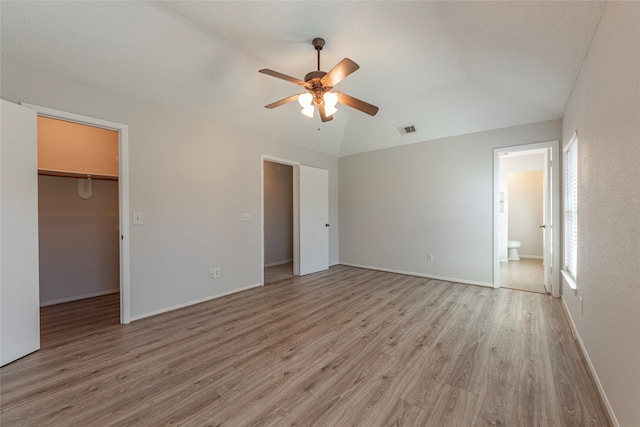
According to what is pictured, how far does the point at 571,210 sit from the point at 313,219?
12.2ft

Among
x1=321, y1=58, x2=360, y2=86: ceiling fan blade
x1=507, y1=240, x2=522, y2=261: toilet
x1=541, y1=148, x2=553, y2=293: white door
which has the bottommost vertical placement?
x1=507, y1=240, x2=522, y2=261: toilet

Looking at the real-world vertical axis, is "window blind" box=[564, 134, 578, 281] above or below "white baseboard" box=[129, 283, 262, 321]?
above

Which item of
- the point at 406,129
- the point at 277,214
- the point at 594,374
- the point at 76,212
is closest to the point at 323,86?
the point at 406,129

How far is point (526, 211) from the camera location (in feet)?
22.0

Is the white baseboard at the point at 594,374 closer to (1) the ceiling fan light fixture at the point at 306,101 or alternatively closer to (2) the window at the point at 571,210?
(2) the window at the point at 571,210

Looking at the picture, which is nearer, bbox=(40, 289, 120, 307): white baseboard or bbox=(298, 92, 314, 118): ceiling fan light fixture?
bbox=(298, 92, 314, 118): ceiling fan light fixture

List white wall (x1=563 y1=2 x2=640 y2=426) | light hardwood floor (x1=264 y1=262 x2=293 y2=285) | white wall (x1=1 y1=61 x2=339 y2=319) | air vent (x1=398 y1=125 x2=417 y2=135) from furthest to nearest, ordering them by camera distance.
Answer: light hardwood floor (x1=264 y1=262 x2=293 y2=285), air vent (x1=398 y1=125 x2=417 y2=135), white wall (x1=1 y1=61 x2=339 y2=319), white wall (x1=563 y1=2 x2=640 y2=426)

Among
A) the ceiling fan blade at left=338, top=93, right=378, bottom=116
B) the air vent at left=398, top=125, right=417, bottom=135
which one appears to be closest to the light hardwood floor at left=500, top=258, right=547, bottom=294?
the air vent at left=398, top=125, right=417, bottom=135

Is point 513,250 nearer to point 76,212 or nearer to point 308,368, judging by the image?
point 308,368

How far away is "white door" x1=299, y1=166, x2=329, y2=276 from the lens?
194 inches

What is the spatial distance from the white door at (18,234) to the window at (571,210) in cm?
501

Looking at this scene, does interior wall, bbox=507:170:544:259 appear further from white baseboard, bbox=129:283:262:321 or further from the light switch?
the light switch

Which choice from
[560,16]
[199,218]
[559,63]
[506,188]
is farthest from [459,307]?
[506,188]

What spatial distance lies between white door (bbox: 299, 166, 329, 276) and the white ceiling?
164 cm
